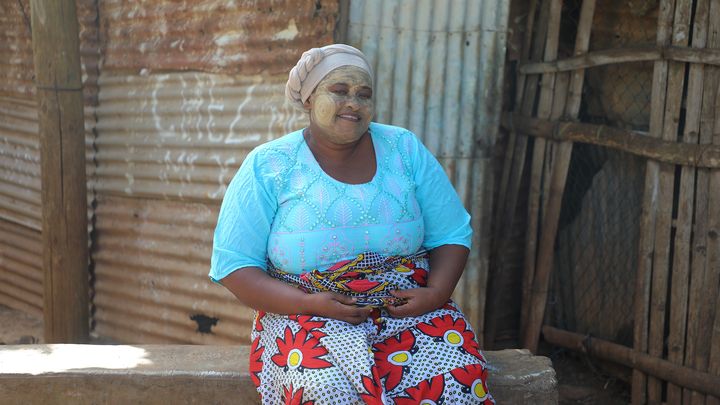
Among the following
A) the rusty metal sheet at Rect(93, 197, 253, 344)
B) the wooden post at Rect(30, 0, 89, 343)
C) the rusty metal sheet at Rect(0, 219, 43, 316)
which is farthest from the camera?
the rusty metal sheet at Rect(0, 219, 43, 316)

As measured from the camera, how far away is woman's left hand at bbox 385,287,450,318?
287cm

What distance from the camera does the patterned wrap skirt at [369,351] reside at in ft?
8.54

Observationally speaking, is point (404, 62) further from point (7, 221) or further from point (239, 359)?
point (7, 221)

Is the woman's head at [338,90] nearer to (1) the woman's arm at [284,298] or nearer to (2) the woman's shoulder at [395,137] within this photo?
(2) the woman's shoulder at [395,137]

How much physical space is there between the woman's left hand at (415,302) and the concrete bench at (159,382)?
421 millimetres

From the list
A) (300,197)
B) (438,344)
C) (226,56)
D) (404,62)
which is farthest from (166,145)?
(438,344)

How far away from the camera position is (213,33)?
4832 mm

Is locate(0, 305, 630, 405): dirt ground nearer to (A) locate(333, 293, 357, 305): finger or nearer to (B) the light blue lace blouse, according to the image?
(B) the light blue lace blouse

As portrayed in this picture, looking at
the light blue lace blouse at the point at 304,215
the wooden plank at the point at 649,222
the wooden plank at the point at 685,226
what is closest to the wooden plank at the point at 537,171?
the wooden plank at the point at 649,222

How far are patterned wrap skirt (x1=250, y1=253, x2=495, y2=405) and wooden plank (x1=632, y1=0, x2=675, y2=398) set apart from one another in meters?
1.75

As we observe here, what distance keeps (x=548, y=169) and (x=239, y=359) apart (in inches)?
89.0

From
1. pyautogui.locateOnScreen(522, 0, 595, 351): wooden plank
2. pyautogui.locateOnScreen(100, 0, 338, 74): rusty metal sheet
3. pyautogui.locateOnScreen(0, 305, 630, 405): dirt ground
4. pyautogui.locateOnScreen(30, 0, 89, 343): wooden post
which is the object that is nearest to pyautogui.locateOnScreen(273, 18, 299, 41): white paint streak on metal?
pyautogui.locateOnScreen(100, 0, 338, 74): rusty metal sheet

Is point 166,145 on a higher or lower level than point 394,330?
higher

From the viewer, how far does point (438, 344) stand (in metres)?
2.80
